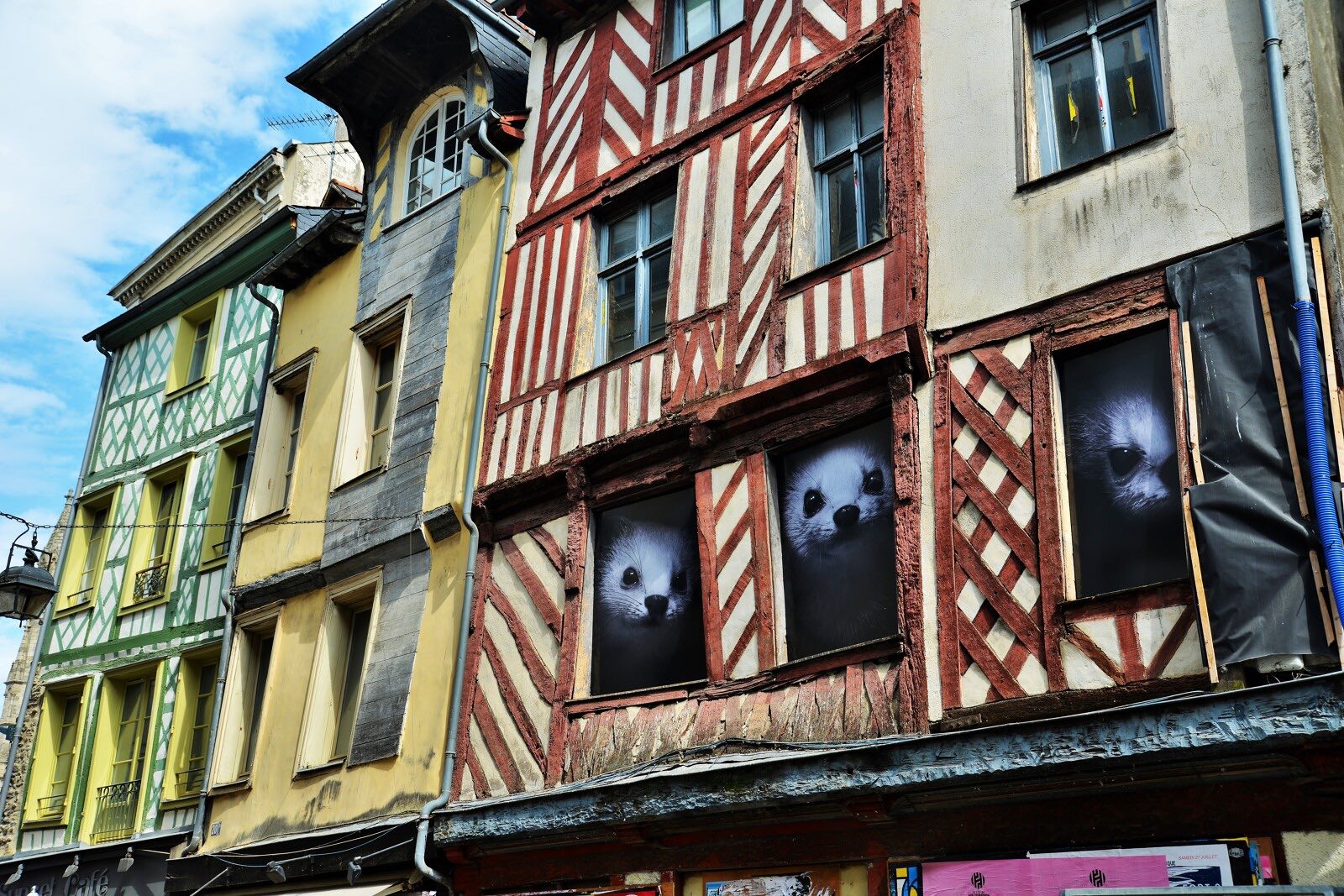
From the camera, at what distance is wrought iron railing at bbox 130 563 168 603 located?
1543 centimetres

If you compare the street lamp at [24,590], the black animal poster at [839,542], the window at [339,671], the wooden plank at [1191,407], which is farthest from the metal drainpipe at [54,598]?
the wooden plank at [1191,407]

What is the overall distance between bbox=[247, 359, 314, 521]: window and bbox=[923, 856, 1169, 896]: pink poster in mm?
8647

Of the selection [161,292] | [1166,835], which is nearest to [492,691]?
[1166,835]

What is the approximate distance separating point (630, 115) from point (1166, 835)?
6886mm

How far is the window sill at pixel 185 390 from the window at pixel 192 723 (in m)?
3.48

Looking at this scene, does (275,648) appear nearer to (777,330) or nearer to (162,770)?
(162,770)

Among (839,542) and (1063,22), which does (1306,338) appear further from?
(839,542)

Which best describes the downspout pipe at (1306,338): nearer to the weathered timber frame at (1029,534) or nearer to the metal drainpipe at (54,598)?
the weathered timber frame at (1029,534)

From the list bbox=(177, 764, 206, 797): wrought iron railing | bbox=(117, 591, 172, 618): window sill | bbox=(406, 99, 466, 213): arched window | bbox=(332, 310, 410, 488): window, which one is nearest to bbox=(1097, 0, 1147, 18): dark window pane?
bbox=(406, 99, 466, 213): arched window

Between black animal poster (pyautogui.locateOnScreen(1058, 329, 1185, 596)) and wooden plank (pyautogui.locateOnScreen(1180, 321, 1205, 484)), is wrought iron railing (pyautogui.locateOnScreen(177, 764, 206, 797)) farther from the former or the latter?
wooden plank (pyautogui.locateOnScreen(1180, 321, 1205, 484))

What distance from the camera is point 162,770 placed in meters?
14.1

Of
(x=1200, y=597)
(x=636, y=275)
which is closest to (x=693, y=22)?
(x=636, y=275)

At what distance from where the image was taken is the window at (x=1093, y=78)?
7.73 metres

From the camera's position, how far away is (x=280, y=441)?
1449 cm
